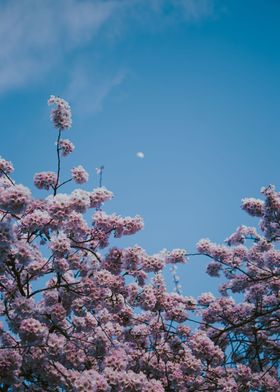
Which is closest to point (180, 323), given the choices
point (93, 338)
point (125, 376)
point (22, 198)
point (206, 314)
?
point (206, 314)

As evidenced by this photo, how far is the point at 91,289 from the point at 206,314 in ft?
14.8

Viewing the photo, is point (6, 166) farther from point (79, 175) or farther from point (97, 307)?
point (97, 307)

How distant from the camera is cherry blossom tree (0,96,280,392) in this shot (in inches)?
234

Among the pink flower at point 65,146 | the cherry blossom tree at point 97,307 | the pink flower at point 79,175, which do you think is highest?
the pink flower at point 65,146

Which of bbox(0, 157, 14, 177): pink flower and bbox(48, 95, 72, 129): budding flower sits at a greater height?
bbox(48, 95, 72, 129): budding flower

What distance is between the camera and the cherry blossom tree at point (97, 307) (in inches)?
234

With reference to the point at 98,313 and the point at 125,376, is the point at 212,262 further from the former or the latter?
the point at 125,376

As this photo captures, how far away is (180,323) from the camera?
9031 millimetres

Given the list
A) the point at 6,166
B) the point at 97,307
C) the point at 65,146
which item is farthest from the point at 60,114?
the point at 97,307

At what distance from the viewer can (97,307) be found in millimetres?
7625

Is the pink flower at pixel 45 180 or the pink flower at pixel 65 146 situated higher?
the pink flower at pixel 65 146

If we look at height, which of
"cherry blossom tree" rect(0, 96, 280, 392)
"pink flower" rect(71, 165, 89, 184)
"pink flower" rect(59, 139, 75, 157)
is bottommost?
"cherry blossom tree" rect(0, 96, 280, 392)

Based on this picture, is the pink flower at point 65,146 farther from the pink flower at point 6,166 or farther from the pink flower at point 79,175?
the pink flower at point 6,166

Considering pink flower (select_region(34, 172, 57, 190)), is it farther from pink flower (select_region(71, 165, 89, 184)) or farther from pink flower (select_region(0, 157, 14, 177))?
pink flower (select_region(0, 157, 14, 177))
